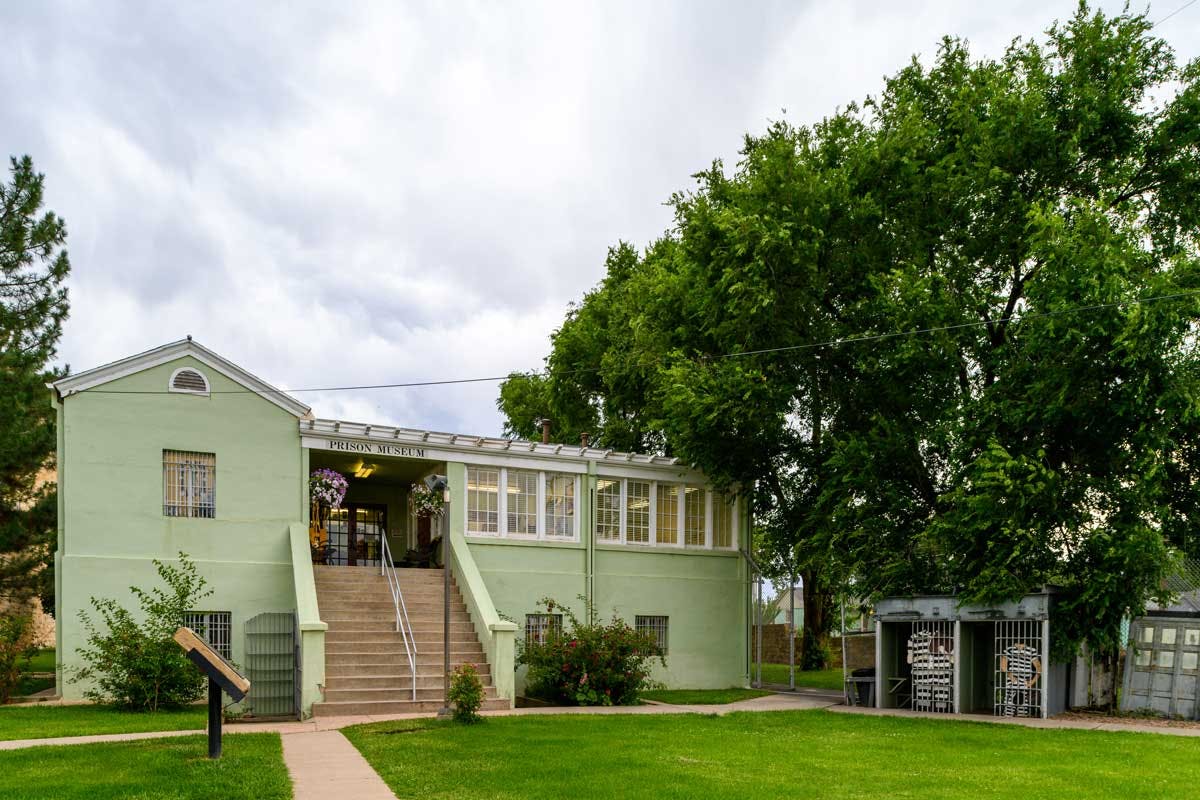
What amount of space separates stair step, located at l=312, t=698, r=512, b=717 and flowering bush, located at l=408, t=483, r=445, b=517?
519 centimetres

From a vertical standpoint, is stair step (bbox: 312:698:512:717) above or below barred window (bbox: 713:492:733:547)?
below

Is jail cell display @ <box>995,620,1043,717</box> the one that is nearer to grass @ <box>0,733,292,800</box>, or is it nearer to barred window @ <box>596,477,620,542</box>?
barred window @ <box>596,477,620,542</box>

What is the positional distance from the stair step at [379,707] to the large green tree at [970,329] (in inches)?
325

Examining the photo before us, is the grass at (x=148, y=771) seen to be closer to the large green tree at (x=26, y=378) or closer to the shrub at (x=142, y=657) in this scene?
the shrub at (x=142, y=657)

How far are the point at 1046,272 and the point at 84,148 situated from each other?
1691cm

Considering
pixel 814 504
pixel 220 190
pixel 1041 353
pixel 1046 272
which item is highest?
pixel 220 190

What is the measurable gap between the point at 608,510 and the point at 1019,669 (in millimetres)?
8895

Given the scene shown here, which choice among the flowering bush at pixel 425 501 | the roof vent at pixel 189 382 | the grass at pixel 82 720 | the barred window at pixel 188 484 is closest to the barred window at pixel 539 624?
the flowering bush at pixel 425 501

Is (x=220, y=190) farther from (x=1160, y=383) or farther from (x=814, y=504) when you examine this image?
(x=1160, y=383)

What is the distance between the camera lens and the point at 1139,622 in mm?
18359

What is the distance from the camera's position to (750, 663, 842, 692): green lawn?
86.8ft

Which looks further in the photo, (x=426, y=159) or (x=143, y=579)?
(x=426, y=159)

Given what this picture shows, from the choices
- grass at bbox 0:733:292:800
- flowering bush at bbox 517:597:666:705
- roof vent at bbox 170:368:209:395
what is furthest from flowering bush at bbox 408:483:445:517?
grass at bbox 0:733:292:800

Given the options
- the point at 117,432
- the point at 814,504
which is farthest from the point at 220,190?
the point at 814,504
